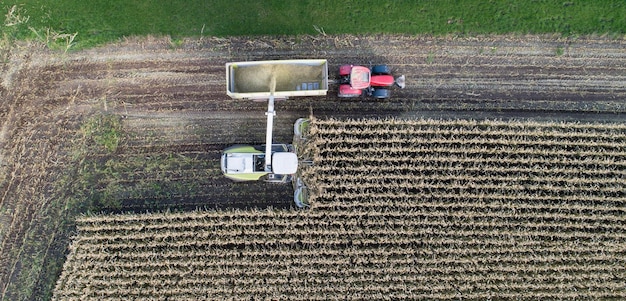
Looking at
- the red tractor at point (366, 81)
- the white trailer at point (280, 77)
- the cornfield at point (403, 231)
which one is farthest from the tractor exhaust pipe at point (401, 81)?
the white trailer at point (280, 77)

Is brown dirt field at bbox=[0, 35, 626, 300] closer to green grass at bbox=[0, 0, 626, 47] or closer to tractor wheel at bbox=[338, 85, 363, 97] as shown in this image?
green grass at bbox=[0, 0, 626, 47]

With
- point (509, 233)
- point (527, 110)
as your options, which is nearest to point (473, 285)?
point (509, 233)

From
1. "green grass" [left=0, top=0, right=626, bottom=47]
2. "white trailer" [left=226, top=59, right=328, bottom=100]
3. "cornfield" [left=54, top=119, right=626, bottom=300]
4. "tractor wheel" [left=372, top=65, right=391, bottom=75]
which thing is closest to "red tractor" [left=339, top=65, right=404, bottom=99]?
"tractor wheel" [left=372, top=65, right=391, bottom=75]

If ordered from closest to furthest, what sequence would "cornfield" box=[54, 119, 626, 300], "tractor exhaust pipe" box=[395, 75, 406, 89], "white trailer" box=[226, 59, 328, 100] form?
"cornfield" box=[54, 119, 626, 300] < "white trailer" box=[226, 59, 328, 100] < "tractor exhaust pipe" box=[395, 75, 406, 89]

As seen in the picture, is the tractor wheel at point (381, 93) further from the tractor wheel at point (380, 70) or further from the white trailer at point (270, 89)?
the white trailer at point (270, 89)

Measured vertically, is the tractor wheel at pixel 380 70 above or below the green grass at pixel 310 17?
below

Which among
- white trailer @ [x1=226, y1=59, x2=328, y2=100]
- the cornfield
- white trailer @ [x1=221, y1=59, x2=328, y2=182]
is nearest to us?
white trailer @ [x1=221, y1=59, x2=328, y2=182]

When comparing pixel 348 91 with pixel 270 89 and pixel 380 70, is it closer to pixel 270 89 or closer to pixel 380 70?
pixel 380 70
